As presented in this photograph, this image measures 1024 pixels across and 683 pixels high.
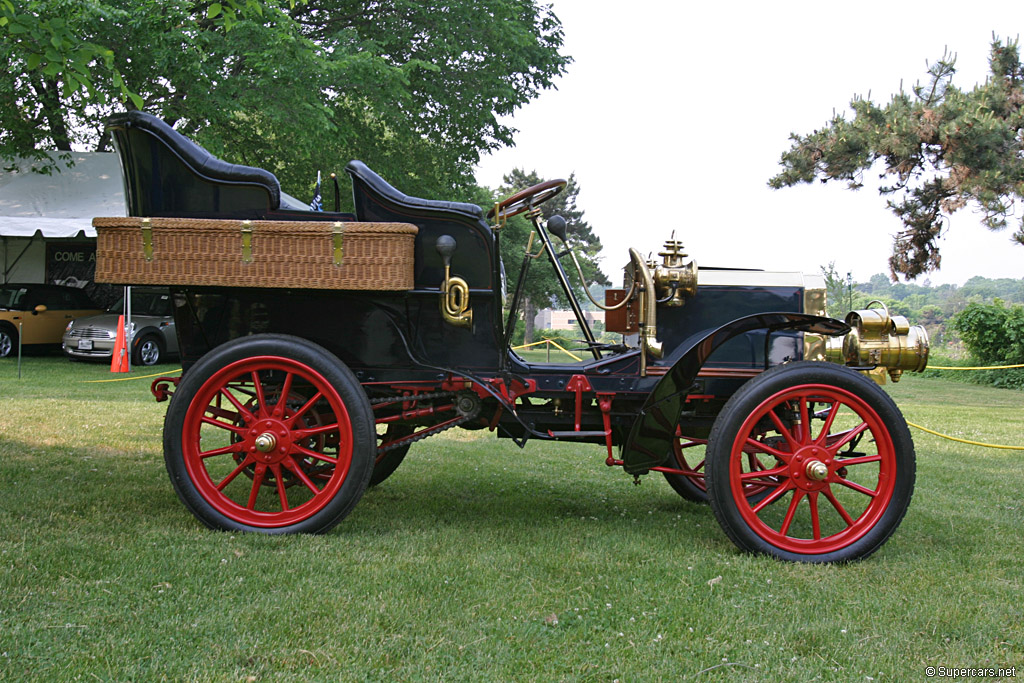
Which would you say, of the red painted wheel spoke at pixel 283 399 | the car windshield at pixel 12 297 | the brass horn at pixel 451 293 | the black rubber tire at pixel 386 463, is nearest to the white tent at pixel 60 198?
the car windshield at pixel 12 297

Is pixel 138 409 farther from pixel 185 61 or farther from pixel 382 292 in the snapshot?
pixel 185 61

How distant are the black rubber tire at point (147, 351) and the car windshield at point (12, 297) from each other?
112 inches

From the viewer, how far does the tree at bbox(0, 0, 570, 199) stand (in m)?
13.0

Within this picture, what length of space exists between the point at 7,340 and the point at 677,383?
14960mm

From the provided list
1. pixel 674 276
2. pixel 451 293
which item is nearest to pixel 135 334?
pixel 451 293

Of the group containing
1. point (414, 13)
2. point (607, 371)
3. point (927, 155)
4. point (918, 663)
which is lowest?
point (918, 663)

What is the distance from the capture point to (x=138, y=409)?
8.18 metres

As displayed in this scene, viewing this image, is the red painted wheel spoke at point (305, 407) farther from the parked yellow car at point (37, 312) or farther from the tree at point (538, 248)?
the parked yellow car at point (37, 312)

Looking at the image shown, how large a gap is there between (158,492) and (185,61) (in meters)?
10.7

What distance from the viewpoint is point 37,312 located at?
15141 mm

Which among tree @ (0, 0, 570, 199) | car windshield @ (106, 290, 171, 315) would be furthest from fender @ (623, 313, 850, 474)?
car windshield @ (106, 290, 171, 315)

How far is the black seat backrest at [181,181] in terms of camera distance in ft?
11.9

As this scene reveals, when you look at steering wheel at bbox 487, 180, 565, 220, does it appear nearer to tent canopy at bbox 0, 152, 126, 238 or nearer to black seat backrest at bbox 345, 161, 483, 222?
black seat backrest at bbox 345, 161, 483, 222

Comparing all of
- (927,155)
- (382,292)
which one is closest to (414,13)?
(927,155)
